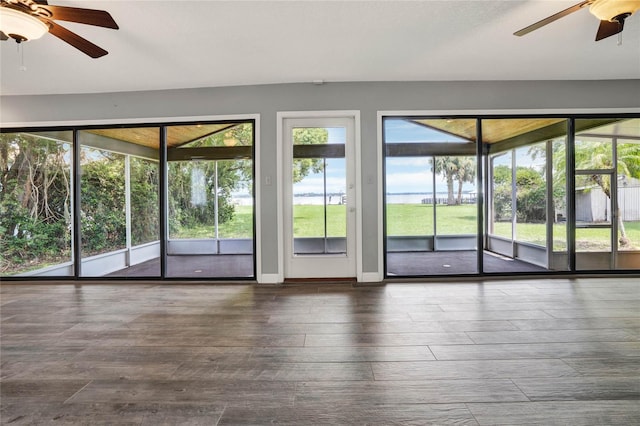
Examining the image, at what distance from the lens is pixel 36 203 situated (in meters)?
→ 4.43

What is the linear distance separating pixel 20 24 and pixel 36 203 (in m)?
3.26

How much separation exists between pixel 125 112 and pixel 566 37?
5.20m

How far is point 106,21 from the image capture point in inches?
83.7

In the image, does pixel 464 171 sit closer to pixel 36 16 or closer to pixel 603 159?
pixel 603 159

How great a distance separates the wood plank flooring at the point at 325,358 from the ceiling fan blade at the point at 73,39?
2.32 m

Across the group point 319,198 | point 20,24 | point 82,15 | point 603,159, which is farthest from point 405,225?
point 20,24

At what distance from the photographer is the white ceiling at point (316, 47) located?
257 centimetres

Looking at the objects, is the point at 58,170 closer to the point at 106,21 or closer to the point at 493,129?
the point at 106,21

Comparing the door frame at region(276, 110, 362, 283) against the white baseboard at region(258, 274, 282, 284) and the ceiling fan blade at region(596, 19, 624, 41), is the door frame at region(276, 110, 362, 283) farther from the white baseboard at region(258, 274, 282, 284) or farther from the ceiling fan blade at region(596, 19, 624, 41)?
the ceiling fan blade at region(596, 19, 624, 41)

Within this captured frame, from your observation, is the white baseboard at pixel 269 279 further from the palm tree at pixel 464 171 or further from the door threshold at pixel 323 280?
the palm tree at pixel 464 171

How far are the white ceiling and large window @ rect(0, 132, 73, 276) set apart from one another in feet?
Answer: 2.47

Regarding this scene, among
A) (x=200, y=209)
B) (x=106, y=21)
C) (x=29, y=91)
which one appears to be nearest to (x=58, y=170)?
(x=29, y=91)

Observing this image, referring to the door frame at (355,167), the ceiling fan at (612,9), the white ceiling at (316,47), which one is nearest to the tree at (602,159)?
the white ceiling at (316,47)

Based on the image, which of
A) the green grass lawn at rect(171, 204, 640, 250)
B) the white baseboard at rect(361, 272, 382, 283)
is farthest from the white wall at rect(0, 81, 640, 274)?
the green grass lawn at rect(171, 204, 640, 250)
